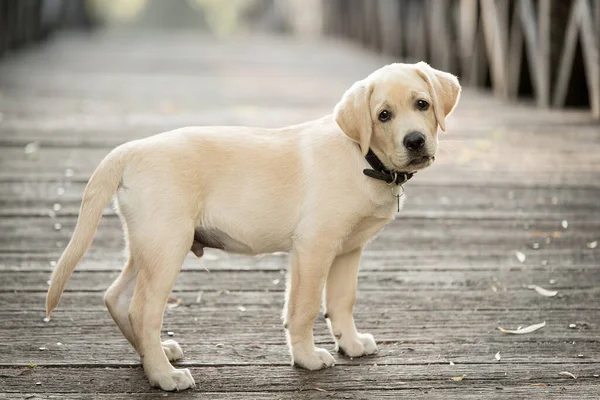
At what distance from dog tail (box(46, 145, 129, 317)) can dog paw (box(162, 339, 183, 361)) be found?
1.27ft

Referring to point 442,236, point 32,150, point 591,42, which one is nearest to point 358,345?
point 442,236

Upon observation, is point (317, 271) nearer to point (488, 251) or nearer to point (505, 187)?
point (488, 251)

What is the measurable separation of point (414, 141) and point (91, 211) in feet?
3.31

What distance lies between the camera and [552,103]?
8414 mm

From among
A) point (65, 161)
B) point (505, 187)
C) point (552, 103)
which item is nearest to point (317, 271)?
point (505, 187)

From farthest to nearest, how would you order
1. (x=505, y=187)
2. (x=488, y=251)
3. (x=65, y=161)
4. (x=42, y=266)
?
(x=65, y=161) → (x=505, y=187) → (x=488, y=251) → (x=42, y=266)

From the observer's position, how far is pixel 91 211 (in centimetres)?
274

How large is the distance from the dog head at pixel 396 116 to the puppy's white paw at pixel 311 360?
2.10 feet

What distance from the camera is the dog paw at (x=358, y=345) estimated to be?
2.97m

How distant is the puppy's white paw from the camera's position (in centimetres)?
284

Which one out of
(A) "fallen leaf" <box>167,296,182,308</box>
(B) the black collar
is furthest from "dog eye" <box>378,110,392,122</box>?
(A) "fallen leaf" <box>167,296,182,308</box>

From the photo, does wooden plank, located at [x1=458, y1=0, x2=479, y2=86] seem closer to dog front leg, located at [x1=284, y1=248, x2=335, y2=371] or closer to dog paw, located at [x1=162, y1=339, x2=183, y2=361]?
dog front leg, located at [x1=284, y1=248, x2=335, y2=371]

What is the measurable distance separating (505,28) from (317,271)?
6559 mm

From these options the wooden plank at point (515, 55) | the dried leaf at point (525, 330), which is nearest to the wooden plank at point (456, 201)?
the dried leaf at point (525, 330)
